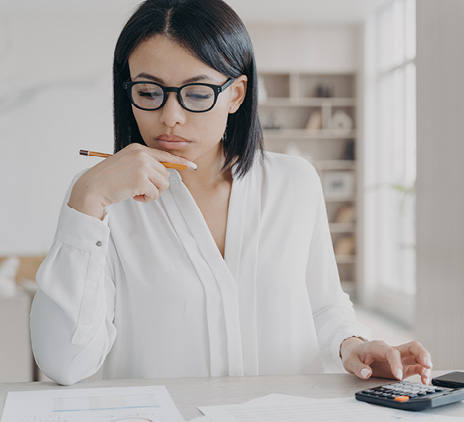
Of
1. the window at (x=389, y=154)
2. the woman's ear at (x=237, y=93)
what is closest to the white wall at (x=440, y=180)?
the woman's ear at (x=237, y=93)

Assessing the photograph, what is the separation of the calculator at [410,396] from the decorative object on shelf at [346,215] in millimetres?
6517

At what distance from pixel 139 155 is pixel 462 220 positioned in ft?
7.30

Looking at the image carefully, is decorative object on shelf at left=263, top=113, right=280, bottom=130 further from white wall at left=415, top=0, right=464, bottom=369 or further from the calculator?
the calculator

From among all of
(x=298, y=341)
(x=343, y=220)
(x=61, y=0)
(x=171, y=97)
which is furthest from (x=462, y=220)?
A: (x=61, y=0)

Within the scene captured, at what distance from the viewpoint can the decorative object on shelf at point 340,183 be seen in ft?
Result: 24.7

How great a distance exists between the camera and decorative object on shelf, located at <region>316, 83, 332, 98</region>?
754 centimetres

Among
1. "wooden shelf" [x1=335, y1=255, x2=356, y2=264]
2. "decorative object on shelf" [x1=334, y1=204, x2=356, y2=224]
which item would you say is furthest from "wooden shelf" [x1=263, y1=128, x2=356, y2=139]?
"wooden shelf" [x1=335, y1=255, x2=356, y2=264]

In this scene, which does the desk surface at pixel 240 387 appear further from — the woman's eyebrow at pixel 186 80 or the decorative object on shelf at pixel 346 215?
the decorative object on shelf at pixel 346 215

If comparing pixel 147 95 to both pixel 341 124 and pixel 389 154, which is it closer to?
pixel 389 154

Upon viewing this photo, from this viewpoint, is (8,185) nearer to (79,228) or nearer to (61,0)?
(61,0)

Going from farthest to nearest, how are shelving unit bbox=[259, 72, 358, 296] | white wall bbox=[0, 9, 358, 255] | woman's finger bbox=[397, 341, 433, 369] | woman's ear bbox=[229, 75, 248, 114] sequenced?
shelving unit bbox=[259, 72, 358, 296] → white wall bbox=[0, 9, 358, 255] → woman's ear bbox=[229, 75, 248, 114] → woman's finger bbox=[397, 341, 433, 369]

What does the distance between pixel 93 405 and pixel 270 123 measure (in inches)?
261

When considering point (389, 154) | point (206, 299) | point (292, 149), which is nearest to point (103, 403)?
point (206, 299)

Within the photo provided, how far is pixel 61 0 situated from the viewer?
6754 millimetres
